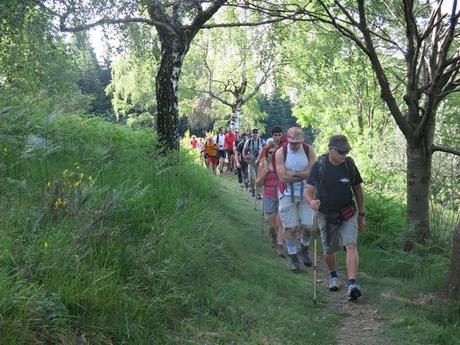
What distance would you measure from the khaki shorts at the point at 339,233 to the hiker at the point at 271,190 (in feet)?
6.54

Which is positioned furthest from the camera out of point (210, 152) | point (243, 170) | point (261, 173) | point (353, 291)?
point (210, 152)

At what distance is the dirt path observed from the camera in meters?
5.13

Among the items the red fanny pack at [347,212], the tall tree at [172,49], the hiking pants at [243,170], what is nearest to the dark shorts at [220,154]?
the hiking pants at [243,170]

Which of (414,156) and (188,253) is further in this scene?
(414,156)

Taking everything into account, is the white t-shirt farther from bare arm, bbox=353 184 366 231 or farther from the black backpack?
bare arm, bbox=353 184 366 231

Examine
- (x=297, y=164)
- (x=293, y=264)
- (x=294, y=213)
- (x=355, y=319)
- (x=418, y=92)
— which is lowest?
(x=355, y=319)

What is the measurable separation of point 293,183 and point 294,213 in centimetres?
47

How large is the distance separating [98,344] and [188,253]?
6.21ft

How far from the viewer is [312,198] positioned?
6.53m

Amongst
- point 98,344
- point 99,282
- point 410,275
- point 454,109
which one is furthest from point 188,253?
point 454,109

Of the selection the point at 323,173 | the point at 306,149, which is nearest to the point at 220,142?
the point at 306,149

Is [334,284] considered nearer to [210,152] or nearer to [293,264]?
[293,264]

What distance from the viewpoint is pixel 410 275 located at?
7438mm

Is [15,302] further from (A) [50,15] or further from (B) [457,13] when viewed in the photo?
(B) [457,13]
